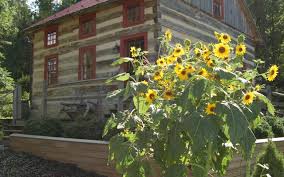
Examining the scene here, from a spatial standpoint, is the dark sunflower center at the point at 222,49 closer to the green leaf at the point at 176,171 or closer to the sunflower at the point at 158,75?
the sunflower at the point at 158,75

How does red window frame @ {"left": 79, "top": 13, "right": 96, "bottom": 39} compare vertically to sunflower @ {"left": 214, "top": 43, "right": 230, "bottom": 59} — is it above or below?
above

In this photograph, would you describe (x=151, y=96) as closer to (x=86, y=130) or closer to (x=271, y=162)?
(x=271, y=162)

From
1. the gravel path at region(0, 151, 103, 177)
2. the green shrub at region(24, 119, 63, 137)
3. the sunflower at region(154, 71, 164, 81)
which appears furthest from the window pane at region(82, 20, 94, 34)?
the sunflower at region(154, 71, 164, 81)

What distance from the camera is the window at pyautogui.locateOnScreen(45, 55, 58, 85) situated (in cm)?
1718

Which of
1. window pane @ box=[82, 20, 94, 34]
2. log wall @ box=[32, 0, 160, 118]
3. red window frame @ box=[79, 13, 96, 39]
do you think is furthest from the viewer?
window pane @ box=[82, 20, 94, 34]

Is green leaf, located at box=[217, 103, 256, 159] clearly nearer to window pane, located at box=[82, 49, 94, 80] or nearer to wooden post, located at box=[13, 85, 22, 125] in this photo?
wooden post, located at box=[13, 85, 22, 125]

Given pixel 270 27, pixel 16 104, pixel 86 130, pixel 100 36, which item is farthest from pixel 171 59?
pixel 270 27

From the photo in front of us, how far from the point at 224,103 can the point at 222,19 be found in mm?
15090

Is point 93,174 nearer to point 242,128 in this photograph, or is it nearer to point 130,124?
point 130,124

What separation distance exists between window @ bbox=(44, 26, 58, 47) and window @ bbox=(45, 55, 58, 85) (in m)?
0.65

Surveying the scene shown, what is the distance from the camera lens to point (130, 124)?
3.53 meters

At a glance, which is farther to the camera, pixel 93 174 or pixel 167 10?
pixel 167 10

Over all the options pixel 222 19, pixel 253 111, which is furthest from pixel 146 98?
pixel 222 19

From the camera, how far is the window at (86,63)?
50.5 feet
